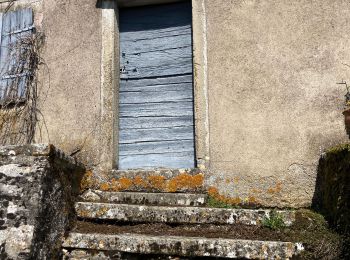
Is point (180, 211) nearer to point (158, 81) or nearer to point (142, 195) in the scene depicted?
point (142, 195)

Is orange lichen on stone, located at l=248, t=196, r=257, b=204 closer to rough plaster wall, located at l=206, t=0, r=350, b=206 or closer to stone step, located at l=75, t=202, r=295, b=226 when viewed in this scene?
rough plaster wall, located at l=206, t=0, r=350, b=206

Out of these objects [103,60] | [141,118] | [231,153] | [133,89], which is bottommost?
[231,153]

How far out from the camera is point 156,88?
519 cm

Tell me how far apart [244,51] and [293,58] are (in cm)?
55

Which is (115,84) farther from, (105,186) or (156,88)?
(105,186)

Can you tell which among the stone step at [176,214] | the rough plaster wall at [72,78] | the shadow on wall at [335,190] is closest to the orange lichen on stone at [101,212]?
the stone step at [176,214]

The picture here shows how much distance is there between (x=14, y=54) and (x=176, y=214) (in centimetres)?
327

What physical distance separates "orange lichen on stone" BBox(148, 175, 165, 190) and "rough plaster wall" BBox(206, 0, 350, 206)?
1.83ft

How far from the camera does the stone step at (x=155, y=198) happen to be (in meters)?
4.25

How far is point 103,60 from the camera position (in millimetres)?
5039

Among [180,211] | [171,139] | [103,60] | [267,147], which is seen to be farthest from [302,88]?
[103,60]

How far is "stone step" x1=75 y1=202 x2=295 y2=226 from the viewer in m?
3.74

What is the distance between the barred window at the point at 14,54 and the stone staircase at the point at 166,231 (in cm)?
193

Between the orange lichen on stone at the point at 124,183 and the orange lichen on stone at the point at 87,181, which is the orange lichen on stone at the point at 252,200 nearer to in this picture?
the orange lichen on stone at the point at 124,183
